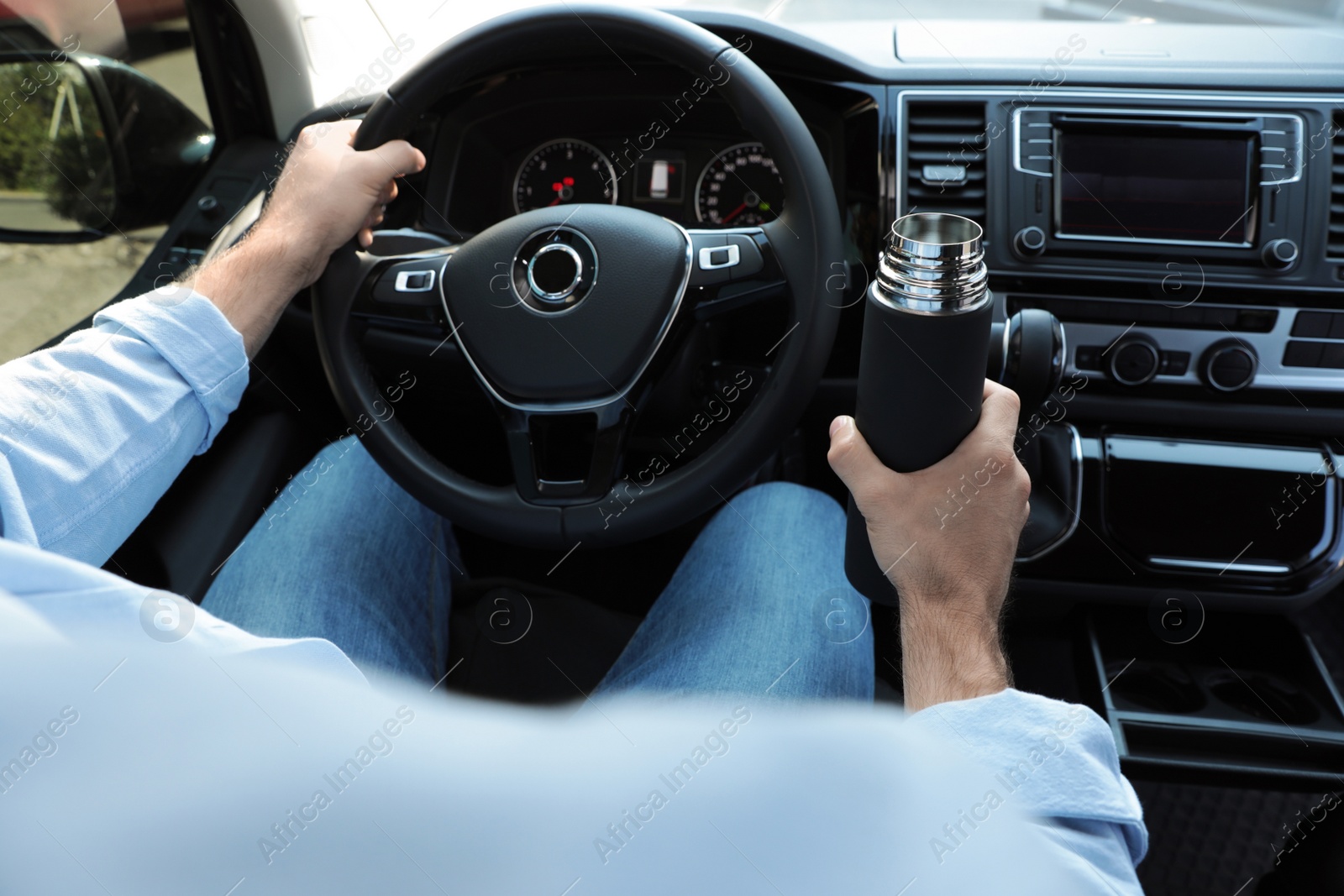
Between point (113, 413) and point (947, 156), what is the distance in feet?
3.06

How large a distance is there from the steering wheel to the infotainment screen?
15.9 inches

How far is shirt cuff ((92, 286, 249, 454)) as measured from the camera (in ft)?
2.88

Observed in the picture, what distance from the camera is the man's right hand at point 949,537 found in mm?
688

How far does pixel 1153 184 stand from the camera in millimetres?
1145

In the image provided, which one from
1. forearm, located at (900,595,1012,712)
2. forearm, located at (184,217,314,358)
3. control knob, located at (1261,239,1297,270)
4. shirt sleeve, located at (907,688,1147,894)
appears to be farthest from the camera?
control knob, located at (1261,239,1297,270)

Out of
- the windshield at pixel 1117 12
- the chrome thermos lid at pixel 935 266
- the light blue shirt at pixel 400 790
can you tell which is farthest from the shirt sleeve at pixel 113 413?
the windshield at pixel 1117 12

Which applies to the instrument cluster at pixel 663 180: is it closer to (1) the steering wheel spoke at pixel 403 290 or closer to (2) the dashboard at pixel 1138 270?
(2) the dashboard at pixel 1138 270

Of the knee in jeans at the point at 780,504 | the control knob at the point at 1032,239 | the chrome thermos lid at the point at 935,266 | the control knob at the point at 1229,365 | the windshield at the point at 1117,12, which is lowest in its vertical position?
the knee in jeans at the point at 780,504

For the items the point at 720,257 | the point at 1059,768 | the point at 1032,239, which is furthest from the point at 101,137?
the point at 1059,768

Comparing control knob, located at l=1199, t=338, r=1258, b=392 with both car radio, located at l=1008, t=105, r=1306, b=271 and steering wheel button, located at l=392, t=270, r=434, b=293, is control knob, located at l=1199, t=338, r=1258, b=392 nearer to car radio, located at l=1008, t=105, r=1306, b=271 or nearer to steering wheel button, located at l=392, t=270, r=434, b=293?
car radio, located at l=1008, t=105, r=1306, b=271

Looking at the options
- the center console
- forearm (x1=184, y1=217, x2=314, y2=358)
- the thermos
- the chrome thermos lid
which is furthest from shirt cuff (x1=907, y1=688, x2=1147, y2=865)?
forearm (x1=184, y1=217, x2=314, y2=358)

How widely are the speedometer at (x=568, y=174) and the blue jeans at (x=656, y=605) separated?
18.0 inches

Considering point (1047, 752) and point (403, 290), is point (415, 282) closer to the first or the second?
point (403, 290)

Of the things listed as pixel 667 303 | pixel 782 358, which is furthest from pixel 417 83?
pixel 782 358
